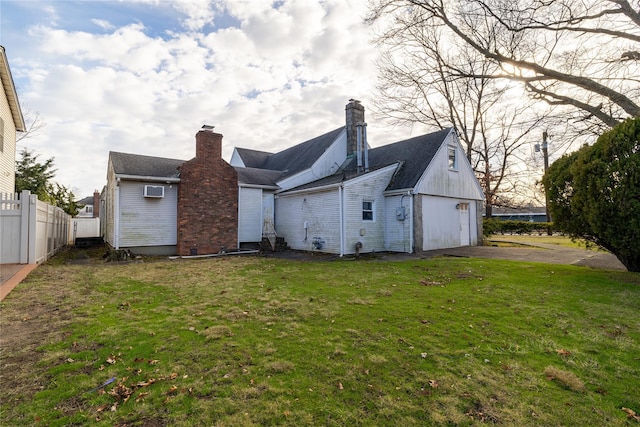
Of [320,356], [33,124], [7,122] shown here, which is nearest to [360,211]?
[320,356]

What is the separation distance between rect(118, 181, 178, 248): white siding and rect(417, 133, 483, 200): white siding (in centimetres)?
1173

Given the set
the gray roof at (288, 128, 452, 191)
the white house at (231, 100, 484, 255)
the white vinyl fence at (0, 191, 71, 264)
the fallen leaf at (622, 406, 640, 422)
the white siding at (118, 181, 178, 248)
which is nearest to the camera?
the fallen leaf at (622, 406, 640, 422)

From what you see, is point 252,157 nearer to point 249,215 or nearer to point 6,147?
point 249,215

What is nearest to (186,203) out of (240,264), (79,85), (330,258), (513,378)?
(240,264)

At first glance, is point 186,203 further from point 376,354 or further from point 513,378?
point 513,378

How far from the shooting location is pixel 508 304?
5.89 m

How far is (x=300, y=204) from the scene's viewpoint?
1647 cm

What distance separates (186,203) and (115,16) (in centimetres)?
742

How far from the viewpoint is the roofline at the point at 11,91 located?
12.6 m

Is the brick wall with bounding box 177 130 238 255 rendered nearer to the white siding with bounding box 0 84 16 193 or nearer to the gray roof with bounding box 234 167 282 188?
the gray roof with bounding box 234 167 282 188

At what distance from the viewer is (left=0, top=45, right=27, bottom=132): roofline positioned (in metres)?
12.6

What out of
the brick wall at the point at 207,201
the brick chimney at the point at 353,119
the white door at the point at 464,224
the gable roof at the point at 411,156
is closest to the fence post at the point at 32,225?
the brick wall at the point at 207,201

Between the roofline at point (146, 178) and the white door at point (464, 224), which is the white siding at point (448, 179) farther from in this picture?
the roofline at point (146, 178)

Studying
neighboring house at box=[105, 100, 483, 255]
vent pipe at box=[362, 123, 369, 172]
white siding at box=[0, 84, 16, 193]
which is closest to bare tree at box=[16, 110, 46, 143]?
white siding at box=[0, 84, 16, 193]
